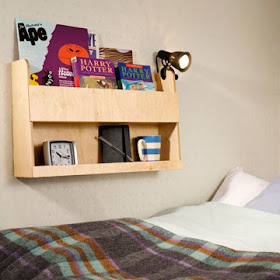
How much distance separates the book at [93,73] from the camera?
5.23 feet

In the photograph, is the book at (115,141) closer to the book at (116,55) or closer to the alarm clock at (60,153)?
the alarm clock at (60,153)

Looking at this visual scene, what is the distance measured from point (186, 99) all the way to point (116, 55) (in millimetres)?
424

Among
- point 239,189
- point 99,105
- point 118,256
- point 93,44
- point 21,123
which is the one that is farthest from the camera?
point 239,189

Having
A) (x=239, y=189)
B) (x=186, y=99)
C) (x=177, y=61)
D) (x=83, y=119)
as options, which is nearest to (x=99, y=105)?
(x=83, y=119)

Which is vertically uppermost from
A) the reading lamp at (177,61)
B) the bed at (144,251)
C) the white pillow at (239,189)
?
the reading lamp at (177,61)

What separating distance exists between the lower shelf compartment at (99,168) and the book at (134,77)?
311mm

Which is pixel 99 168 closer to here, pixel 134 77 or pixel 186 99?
pixel 134 77

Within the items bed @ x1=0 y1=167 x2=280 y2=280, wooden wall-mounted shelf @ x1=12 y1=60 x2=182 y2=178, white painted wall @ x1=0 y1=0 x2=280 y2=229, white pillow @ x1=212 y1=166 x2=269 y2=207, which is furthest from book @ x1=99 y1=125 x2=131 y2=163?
white pillow @ x1=212 y1=166 x2=269 y2=207

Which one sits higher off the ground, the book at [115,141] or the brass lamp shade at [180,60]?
the brass lamp shade at [180,60]

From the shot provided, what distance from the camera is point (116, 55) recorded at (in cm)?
179

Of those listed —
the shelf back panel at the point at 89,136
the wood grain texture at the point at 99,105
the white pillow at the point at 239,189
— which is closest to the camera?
the wood grain texture at the point at 99,105

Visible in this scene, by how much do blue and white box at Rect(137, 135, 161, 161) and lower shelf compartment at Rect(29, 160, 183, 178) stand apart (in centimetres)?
4

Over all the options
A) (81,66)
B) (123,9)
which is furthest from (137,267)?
(123,9)

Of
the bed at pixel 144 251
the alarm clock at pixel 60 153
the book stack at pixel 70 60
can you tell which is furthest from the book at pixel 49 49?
the bed at pixel 144 251
